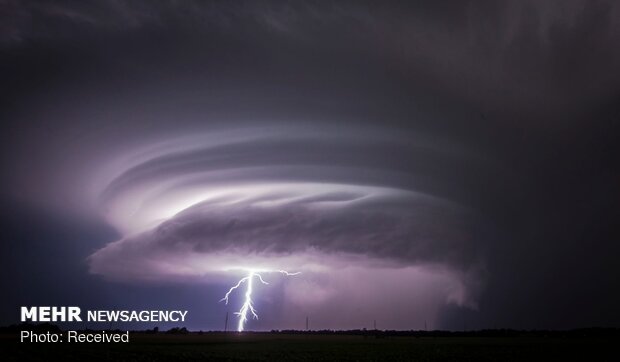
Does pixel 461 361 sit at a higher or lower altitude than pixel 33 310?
lower

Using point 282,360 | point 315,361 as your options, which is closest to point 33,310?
point 282,360

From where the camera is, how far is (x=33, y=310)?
66.8 metres

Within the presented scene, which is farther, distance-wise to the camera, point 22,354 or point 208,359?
point 208,359

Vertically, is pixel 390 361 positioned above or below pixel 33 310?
below

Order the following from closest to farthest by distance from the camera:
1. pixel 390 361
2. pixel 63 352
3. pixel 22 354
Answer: pixel 22 354
pixel 63 352
pixel 390 361

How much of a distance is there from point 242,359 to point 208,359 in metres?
4.18

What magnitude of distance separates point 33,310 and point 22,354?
13.1 m

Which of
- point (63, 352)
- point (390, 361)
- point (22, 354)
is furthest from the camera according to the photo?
point (390, 361)

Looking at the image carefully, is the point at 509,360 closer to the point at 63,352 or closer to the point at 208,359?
the point at 208,359

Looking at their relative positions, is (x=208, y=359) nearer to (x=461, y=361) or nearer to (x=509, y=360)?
(x=461, y=361)

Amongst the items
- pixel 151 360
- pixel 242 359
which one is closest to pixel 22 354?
pixel 151 360

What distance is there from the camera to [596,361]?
201ft

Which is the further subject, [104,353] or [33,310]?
[33,310]

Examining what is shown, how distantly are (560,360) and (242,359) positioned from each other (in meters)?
38.3
